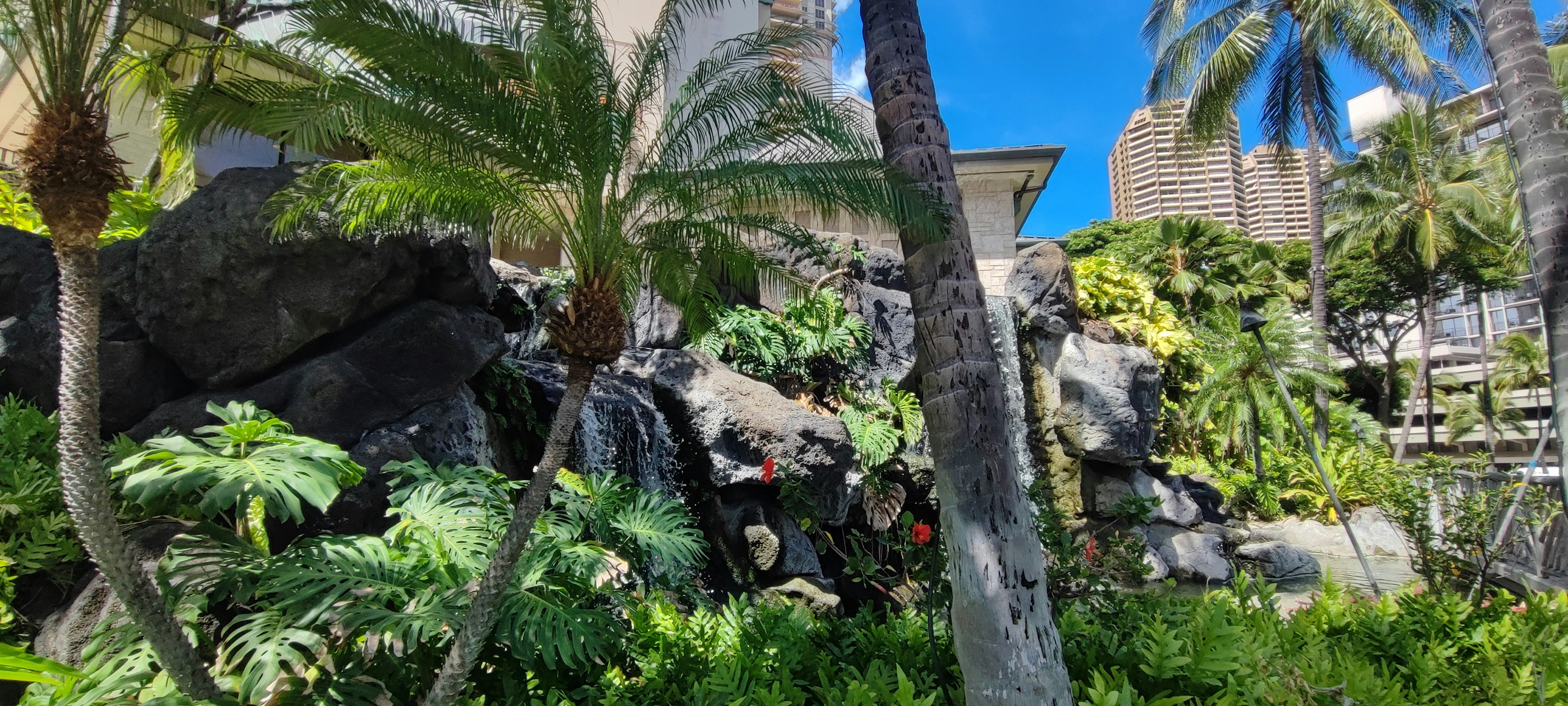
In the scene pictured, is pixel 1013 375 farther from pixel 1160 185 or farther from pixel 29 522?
pixel 1160 185

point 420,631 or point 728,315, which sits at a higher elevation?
point 728,315

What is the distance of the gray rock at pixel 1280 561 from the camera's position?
15789 millimetres

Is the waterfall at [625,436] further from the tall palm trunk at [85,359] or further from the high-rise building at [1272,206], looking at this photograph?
the high-rise building at [1272,206]

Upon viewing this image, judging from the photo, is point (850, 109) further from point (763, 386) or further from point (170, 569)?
point (763, 386)

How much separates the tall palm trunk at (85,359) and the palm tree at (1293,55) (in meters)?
19.2

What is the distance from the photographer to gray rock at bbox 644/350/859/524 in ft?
32.7

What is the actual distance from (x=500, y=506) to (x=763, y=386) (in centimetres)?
570

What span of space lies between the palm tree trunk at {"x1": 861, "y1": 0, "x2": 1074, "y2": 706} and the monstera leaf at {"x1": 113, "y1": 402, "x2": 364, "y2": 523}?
9.56 feet

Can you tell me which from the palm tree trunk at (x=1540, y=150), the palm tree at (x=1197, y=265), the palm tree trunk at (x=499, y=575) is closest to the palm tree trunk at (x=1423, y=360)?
the palm tree at (x=1197, y=265)

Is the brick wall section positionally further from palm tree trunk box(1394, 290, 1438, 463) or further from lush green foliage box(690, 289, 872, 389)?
palm tree trunk box(1394, 290, 1438, 463)

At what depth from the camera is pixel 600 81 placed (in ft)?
16.4

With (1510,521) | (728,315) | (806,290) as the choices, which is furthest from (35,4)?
(1510,521)

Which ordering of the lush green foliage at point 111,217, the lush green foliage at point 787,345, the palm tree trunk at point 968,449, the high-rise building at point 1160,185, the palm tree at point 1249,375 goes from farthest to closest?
the high-rise building at point 1160,185
the palm tree at point 1249,375
the lush green foliage at point 787,345
the lush green foliage at point 111,217
the palm tree trunk at point 968,449

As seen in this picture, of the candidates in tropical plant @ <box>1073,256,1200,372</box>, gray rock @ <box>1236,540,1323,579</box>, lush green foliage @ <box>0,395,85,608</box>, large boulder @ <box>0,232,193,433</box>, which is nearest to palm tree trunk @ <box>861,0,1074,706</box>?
lush green foliage @ <box>0,395,85,608</box>
